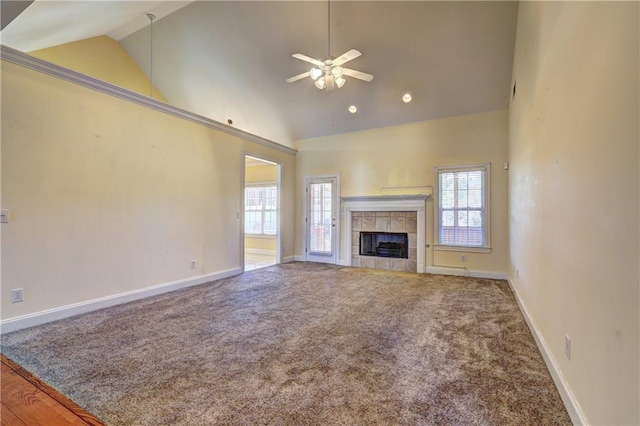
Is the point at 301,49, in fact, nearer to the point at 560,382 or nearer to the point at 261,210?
the point at 560,382

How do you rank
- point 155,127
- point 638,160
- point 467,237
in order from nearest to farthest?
point 638,160 < point 155,127 < point 467,237

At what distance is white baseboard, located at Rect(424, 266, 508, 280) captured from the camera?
5.23 metres

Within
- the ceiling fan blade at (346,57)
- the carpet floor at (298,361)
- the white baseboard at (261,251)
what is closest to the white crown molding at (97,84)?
the ceiling fan blade at (346,57)

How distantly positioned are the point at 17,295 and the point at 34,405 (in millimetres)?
1833

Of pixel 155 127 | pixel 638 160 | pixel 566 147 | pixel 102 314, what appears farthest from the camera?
pixel 155 127

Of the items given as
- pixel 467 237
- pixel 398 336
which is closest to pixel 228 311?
pixel 398 336

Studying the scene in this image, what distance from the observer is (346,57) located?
11.1 feet

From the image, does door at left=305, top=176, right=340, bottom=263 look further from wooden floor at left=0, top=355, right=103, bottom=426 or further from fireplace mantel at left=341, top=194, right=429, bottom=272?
wooden floor at left=0, top=355, right=103, bottom=426

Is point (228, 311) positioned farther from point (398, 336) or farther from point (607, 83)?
point (607, 83)

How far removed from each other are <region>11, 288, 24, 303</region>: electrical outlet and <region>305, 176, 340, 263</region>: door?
194 inches

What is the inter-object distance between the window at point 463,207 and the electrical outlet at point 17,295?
19.4 ft

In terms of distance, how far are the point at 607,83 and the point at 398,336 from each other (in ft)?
7.62

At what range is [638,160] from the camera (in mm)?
1022

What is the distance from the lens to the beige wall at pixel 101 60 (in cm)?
455
